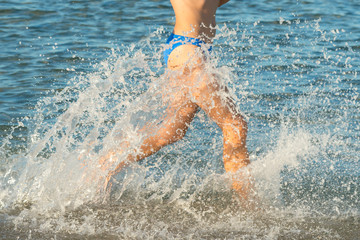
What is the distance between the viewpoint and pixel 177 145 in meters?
6.00

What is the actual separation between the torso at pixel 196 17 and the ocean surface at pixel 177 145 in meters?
0.27

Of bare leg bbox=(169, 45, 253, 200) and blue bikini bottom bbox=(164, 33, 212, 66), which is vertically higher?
blue bikini bottom bbox=(164, 33, 212, 66)

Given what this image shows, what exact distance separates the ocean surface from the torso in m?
0.27

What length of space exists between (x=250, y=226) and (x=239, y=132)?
68 centimetres

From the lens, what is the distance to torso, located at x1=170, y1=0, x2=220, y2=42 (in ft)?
14.0

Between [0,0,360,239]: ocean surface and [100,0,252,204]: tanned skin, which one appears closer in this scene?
[100,0,252,204]: tanned skin

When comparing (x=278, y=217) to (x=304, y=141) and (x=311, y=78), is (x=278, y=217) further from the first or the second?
(x=311, y=78)

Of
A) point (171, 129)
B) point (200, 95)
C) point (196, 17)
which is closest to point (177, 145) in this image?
point (171, 129)

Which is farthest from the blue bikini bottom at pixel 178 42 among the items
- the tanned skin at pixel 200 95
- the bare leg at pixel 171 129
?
the bare leg at pixel 171 129

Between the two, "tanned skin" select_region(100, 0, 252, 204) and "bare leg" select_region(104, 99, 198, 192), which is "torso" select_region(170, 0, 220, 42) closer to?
"tanned skin" select_region(100, 0, 252, 204)

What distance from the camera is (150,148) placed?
15.3ft

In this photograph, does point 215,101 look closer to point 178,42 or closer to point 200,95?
point 200,95

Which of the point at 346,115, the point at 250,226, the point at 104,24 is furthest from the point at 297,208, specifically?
the point at 104,24

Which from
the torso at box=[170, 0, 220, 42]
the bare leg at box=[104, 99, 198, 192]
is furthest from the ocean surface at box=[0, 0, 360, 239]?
the torso at box=[170, 0, 220, 42]
